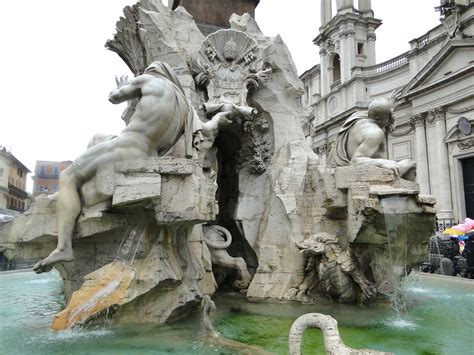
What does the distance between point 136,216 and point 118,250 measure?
439 mm

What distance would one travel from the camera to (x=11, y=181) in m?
40.9

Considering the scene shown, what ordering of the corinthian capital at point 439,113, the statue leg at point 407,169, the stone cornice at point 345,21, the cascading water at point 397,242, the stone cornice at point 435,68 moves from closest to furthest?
1. the cascading water at point 397,242
2. the statue leg at point 407,169
3. the stone cornice at point 435,68
4. the corinthian capital at point 439,113
5. the stone cornice at point 345,21

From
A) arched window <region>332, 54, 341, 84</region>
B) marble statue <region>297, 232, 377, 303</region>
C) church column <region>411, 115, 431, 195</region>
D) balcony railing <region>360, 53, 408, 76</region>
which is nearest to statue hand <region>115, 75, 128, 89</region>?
marble statue <region>297, 232, 377, 303</region>

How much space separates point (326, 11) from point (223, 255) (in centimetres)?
3475

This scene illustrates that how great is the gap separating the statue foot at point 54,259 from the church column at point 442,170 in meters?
22.7

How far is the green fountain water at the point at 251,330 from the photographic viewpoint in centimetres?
396

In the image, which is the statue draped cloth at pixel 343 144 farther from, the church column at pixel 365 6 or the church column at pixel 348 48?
the church column at pixel 365 6

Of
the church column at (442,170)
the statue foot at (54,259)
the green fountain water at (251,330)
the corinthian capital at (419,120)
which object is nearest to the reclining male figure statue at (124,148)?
the statue foot at (54,259)

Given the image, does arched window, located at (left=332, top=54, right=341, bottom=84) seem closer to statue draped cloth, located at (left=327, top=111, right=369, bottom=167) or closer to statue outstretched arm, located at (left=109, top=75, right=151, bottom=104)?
statue draped cloth, located at (left=327, top=111, right=369, bottom=167)

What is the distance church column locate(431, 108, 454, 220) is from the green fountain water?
18.3 metres

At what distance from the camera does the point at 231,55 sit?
7.27 metres

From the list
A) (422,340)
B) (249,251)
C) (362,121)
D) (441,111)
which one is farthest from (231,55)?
(441,111)

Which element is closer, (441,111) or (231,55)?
(231,55)

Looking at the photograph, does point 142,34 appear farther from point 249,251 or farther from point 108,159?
point 249,251
